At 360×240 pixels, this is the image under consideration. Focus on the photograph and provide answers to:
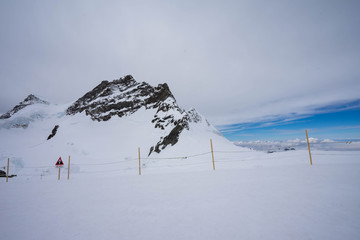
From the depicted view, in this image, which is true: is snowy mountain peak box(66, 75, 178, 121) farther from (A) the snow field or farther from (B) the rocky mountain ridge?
(A) the snow field

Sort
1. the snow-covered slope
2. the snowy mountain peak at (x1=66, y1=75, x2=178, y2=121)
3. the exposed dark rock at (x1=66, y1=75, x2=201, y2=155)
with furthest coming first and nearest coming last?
the snowy mountain peak at (x1=66, y1=75, x2=178, y2=121) < the exposed dark rock at (x1=66, y1=75, x2=201, y2=155) < the snow-covered slope

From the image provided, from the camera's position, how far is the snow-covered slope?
27.7m

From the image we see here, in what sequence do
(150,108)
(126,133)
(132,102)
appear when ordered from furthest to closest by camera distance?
(132,102) < (150,108) < (126,133)

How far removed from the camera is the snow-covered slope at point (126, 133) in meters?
27.7

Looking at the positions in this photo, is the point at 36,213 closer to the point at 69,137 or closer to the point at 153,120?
the point at 153,120

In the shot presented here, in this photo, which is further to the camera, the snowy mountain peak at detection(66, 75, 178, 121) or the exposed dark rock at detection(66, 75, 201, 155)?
the snowy mountain peak at detection(66, 75, 178, 121)

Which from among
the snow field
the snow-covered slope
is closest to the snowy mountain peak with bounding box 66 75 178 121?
the snow-covered slope

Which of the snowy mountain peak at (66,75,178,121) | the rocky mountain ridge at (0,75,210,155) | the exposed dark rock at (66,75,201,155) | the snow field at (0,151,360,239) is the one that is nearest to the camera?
the snow field at (0,151,360,239)

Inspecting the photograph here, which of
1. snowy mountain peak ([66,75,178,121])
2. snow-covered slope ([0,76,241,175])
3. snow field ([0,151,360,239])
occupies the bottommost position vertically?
snow field ([0,151,360,239])

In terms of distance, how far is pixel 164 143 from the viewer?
28.3 meters

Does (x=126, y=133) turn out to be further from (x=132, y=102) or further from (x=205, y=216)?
(x=205, y=216)

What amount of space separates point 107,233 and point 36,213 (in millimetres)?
3092

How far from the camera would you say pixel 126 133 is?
113 feet

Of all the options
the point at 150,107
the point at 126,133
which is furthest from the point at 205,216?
the point at 150,107
